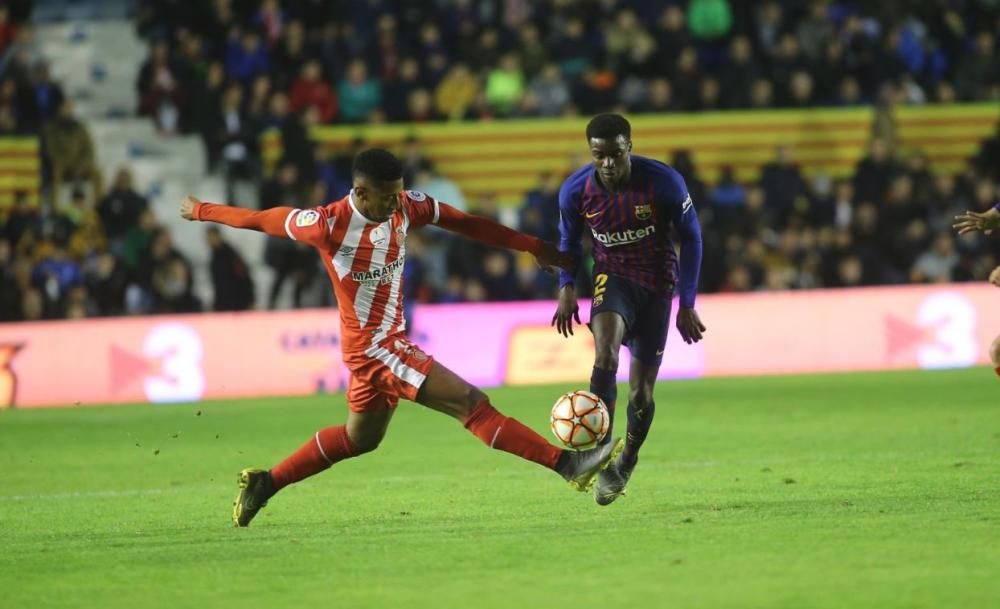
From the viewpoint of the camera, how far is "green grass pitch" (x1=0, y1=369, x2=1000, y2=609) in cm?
639

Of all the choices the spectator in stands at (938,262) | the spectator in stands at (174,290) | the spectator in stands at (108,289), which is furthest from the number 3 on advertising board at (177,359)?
the spectator in stands at (938,262)

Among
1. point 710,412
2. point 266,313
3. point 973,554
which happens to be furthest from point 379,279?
point 266,313

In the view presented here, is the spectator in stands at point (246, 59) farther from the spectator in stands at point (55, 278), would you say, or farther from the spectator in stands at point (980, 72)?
the spectator in stands at point (980, 72)

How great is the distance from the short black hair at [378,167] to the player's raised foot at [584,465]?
1.53 metres

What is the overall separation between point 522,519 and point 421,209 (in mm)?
1626

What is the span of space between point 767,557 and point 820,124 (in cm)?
1567

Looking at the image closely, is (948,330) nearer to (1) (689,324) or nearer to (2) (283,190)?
(2) (283,190)

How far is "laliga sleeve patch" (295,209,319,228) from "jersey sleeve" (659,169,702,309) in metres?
1.98

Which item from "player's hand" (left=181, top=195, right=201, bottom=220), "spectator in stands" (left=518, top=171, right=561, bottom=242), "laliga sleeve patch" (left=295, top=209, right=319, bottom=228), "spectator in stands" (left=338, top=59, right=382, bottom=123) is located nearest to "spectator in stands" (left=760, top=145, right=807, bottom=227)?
"spectator in stands" (left=518, top=171, right=561, bottom=242)

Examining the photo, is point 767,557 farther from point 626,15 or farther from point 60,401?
point 626,15

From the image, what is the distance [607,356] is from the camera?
28.3 feet

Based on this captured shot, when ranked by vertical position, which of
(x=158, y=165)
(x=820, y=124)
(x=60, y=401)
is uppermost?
(x=820, y=124)

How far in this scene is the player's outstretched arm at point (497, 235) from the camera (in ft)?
26.4

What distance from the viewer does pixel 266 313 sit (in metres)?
16.6
